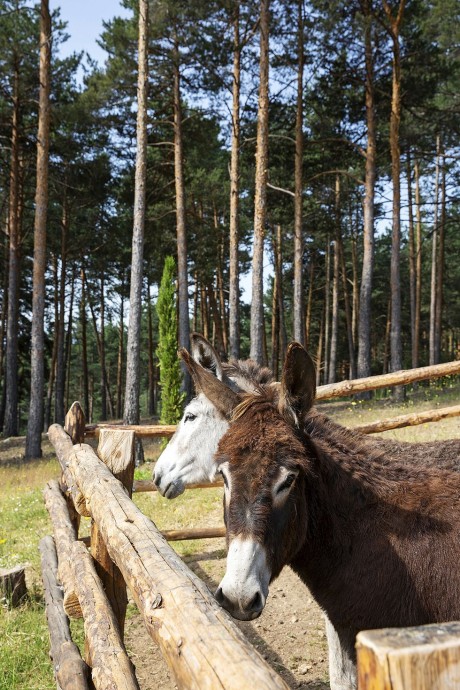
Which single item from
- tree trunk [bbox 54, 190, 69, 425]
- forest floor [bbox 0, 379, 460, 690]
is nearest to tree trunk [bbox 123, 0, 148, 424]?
forest floor [bbox 0, 379, 460, 690]

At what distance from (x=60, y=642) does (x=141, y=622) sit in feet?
6.62

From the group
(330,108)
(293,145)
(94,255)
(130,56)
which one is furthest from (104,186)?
(330,108)

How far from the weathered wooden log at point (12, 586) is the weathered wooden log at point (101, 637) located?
2075 mm

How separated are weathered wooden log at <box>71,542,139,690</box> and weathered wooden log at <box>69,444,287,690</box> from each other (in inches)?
17.4

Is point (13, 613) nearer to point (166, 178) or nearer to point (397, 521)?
point (397, 521)

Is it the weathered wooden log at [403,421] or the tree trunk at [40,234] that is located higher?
the tree trunk at [40,234]

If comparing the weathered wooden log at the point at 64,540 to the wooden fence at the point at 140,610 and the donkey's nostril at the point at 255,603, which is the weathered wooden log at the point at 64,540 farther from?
the donkey's nostril at the point at 255,603

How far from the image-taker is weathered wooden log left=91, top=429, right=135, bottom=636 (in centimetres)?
349

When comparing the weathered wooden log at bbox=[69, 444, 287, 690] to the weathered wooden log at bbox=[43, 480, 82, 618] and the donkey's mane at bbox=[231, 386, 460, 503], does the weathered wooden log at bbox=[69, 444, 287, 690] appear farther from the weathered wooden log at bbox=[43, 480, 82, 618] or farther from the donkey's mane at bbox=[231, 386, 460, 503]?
the weathered wooden log at bbox=[43, 480, 82, 618]

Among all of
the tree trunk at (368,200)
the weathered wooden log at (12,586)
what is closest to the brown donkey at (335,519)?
the weathered wooden log at (12,586)

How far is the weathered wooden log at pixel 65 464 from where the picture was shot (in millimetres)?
4121

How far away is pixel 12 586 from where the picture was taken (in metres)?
5.08

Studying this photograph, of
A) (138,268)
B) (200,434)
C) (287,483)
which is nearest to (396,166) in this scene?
(138,268)

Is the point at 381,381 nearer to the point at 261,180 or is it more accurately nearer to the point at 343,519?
the point at 343,519
